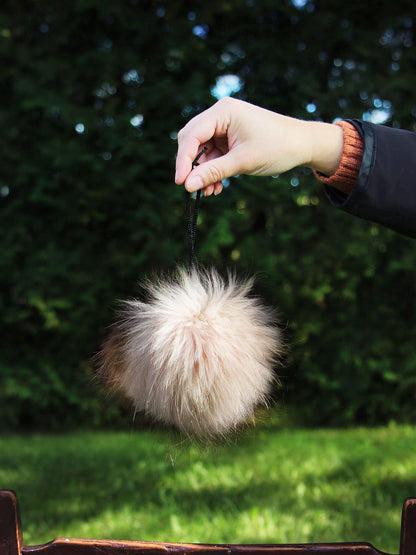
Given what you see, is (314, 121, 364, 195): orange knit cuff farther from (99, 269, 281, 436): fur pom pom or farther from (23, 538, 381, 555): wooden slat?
(23, 538, 381, 555): wooden slat

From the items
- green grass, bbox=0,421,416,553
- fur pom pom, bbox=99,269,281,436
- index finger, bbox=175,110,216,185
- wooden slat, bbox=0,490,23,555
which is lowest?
green grass, bbox=0,421,416,553

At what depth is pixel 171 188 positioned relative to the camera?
3.88 metres

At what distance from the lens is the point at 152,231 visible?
13.1 ft

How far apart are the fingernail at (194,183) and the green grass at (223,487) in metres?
1.45

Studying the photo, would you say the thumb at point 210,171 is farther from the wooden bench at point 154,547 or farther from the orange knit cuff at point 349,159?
the wooden bench at point 154,547

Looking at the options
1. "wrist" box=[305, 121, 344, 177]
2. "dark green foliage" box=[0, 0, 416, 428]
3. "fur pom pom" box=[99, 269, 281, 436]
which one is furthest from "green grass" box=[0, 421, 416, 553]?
"wrist" box=[305, 121, 344, 177]

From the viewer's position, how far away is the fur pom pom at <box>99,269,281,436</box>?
1064mm

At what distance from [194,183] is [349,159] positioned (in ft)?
1.27

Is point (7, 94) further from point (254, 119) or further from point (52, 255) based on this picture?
point (254, 119)

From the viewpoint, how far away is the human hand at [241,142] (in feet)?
3.80

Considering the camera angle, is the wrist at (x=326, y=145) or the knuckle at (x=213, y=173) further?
the wrist at (x=326, y=145)

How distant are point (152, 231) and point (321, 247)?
128 cm

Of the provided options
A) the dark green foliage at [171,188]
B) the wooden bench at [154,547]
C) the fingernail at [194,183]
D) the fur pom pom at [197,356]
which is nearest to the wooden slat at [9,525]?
the wooden bench at [154,547]

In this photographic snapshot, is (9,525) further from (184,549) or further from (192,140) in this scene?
(192,140)
